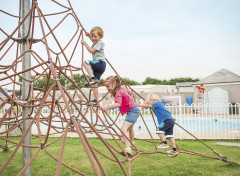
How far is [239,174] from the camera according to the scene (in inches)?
132

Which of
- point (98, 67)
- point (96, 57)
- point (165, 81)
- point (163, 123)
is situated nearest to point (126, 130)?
point (163, 123)

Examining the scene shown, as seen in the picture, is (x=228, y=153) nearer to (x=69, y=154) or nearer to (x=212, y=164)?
(x=212, y=164)

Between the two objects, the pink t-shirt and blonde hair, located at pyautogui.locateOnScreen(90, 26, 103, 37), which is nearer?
the pink t-shirt

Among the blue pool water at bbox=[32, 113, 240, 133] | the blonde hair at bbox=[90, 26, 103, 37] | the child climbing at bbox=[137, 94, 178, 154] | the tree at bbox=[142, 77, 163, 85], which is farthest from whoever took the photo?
the tree at bbox=[142, 77, 163, 85]

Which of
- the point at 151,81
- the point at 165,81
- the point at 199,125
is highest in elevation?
the point at 151,81

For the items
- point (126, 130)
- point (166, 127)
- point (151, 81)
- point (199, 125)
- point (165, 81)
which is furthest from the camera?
point (151, 81)

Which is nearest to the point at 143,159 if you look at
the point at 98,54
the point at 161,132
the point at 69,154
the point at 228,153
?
the point at 161,132

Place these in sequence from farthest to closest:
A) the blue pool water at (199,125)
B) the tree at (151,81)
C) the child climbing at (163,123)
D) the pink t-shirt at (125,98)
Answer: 1. the tree at (151,81)
2. the blue pool water at (199,125)
3. the child climbing at (163,123)
4. the pink t-shirt at (125,98)

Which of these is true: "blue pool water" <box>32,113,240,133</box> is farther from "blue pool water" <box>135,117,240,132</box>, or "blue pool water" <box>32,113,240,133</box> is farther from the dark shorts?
the dark shorts

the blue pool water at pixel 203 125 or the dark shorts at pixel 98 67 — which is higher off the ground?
the dark shorts at pixel 98 67

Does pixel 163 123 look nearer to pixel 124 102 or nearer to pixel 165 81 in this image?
pixel 124 102

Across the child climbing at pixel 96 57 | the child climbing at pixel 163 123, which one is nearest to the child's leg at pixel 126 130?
the child climbing at pixel 163 123

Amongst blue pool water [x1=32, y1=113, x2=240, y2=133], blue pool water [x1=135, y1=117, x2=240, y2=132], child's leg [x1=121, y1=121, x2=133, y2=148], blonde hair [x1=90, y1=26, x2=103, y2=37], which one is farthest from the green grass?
blue pool water [x1=135, y1=117, x2=240, y2=132]

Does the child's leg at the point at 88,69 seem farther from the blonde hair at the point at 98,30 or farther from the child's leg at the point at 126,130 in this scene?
the child's leg at the point at 126,130
